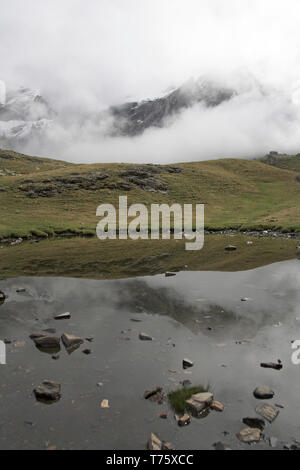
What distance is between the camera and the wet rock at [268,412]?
24.1ft

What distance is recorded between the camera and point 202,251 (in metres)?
34.4

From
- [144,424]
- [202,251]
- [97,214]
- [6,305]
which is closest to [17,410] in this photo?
[144,424]

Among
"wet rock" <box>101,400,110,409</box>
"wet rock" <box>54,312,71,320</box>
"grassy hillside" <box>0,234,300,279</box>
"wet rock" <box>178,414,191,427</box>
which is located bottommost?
"wet rock" <box>178,414,191,427</box>

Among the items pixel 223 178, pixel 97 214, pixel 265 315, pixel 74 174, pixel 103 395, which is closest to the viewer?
pixel 103 395

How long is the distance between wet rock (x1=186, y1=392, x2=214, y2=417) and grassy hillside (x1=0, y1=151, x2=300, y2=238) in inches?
1784

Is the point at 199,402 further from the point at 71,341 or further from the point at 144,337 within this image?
the point at 71,341

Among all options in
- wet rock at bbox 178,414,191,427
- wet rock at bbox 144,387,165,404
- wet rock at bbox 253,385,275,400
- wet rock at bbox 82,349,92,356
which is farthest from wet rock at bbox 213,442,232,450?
wet rock at bbox 82,349,92,356

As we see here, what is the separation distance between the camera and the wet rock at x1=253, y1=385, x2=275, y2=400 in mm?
8109

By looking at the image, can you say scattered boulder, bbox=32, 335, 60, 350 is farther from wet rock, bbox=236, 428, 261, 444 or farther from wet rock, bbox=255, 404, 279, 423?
wet rock, bbox=255, 404, 279, 423

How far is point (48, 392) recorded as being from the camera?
26.5 ft

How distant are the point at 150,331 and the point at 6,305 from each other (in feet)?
25.8

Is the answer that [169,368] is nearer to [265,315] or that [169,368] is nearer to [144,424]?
[144,424]

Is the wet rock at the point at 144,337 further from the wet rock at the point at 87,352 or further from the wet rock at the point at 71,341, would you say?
the wet rock at the point at 71,341

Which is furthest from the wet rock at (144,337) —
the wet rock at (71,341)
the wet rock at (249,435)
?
the wet rock at (249,435)
